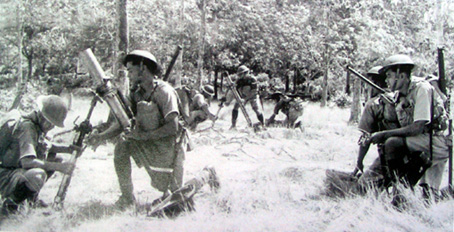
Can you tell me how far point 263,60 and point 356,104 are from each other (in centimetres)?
141

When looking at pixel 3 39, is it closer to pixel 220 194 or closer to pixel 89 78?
pixel 89 78

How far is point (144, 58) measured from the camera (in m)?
2.85

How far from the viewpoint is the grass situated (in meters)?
2.60

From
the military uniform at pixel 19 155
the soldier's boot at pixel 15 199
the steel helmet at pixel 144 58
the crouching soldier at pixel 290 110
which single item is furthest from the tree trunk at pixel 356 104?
the soldier's boot at pixel 15 199

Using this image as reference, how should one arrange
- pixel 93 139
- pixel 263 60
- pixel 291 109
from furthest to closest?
pixel 291 109, pixel 263 60, pixel 93 139

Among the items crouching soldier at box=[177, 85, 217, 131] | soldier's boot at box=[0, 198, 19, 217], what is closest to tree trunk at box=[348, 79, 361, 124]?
crouching soldier at box=[177, 85, 217, 131]

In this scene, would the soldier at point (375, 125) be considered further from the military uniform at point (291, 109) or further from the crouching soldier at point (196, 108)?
the crouching soldier at point (196, 108)

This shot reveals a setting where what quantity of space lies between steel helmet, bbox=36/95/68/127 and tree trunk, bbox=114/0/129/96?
62 cm

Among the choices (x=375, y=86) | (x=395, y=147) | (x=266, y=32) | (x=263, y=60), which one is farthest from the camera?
(x=263, y=60)

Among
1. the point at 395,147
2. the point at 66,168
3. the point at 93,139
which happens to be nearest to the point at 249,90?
the point at 395,147

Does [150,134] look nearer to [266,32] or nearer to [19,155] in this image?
[19,155]

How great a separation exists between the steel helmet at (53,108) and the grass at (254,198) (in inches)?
12.1

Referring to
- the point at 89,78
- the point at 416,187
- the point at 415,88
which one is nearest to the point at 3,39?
the point at 89,78

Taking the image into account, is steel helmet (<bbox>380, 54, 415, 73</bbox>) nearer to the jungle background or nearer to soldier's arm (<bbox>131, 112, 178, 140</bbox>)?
the jungle background
